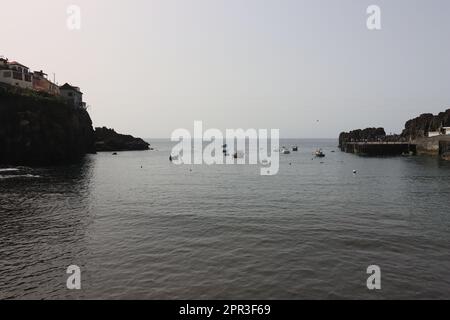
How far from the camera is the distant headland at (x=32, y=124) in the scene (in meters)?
81.4

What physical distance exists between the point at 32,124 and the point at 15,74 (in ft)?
75.2

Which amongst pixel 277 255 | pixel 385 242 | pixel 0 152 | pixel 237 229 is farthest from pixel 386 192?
pixel 0 152

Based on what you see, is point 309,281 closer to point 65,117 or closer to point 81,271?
point 81,271

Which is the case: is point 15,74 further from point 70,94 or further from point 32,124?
point 70,94

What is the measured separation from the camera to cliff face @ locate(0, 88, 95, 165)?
81.0 meters

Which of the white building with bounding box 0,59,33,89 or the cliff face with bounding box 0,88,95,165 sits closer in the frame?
the cliff face with bounding box 0,88,95,165

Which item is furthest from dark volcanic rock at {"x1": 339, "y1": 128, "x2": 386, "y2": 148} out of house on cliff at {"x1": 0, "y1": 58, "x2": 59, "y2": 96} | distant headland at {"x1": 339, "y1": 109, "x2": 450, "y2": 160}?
house on cliff at {"x1": 0, "y1": 58, "x2": 59, "y2": 96}

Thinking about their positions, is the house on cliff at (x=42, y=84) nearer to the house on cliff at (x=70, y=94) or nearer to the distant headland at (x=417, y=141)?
the house on cliff at (x=70, y=94)

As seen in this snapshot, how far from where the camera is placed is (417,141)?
115250mm

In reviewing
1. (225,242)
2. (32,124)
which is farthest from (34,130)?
(225,242)

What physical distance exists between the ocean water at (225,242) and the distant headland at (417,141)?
189 feet

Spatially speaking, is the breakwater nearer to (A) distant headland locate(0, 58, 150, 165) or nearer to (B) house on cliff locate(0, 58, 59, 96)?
(A) distant headland locate(0, 58, 150, 165)

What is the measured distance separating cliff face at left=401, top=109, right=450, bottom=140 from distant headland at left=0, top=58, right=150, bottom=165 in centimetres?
11888
